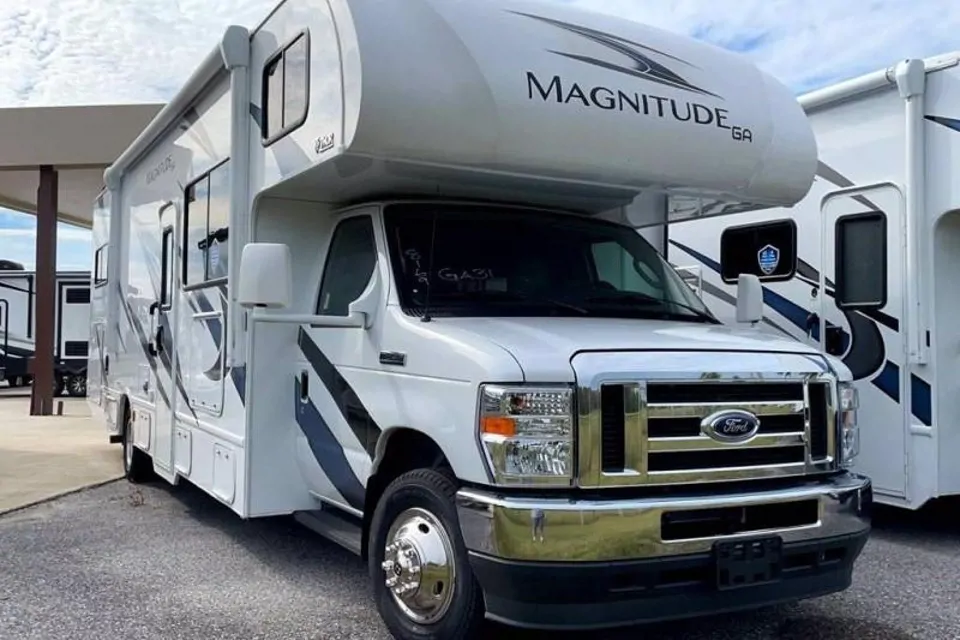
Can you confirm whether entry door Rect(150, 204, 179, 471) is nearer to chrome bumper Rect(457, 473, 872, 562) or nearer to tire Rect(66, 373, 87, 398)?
chrome bumper Rect(457, 473, 872, 562)

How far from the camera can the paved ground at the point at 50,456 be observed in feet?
27.3

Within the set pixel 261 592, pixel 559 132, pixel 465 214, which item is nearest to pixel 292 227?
pixel 465 214

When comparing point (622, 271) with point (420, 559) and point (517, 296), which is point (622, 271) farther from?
point (420, 559)

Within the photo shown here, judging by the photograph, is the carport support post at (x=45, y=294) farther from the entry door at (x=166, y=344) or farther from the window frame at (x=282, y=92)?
the window frame at (x=282, y=92)

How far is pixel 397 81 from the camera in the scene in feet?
13.3

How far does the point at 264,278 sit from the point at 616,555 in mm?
2017

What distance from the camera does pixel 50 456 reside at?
10484 mm

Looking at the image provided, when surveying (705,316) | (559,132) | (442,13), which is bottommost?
(705,316)

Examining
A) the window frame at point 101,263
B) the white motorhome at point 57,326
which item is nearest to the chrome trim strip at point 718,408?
the window frame at point 101,263

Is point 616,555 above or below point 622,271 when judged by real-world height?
below

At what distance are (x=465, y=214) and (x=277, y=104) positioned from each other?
114 cm

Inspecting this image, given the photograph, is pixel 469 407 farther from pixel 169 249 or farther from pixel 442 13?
pixel 169 249

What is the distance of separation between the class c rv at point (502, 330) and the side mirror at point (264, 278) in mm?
14

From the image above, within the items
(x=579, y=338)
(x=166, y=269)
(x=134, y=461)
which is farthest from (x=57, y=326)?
(x=579, y=338)
